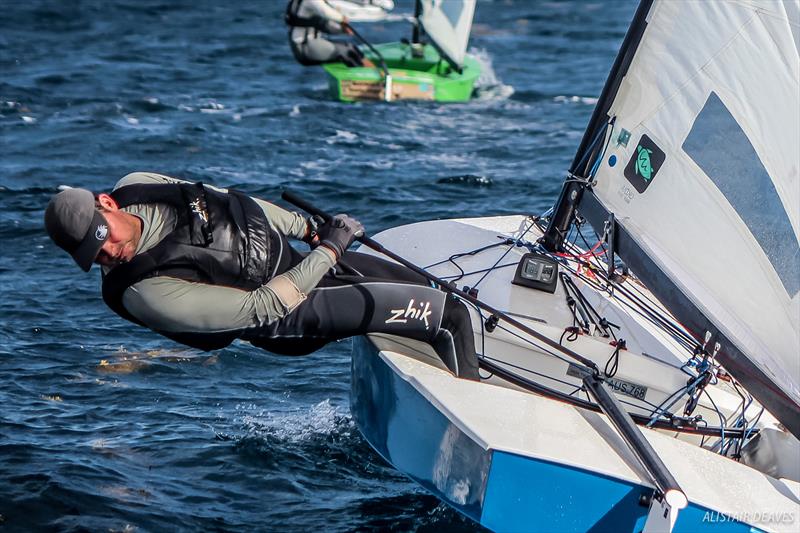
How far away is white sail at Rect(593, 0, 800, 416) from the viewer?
3803 mm

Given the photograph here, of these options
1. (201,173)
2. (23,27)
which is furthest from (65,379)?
(23,27)

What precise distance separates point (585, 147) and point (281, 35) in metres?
12.2

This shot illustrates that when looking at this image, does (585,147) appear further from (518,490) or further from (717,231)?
(518,490)

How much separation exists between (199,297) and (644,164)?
1841 mm

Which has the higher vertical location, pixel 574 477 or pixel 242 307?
pixel 242 307

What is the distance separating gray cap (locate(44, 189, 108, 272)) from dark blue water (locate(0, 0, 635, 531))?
1.23m

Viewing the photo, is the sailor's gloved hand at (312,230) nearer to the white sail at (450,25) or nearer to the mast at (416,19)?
the white sail at (450,25)

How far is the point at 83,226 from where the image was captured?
341 cm

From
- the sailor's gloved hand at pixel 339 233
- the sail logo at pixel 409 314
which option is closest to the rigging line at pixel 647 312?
the sail logo at pixel 409 314

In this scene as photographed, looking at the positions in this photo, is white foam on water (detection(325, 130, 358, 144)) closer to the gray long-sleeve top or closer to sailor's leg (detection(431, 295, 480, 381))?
sailor's leg (detection(431, 295, 480, 381))

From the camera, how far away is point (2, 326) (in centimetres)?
600

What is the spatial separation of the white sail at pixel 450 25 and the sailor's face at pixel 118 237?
31.7 feet

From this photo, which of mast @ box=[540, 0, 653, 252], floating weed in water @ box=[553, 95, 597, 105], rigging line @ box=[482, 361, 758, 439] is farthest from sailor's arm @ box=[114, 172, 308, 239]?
floating weed in water @ box=[553, 95, 597, 105]

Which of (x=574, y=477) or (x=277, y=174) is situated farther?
(x=277, y=174)
